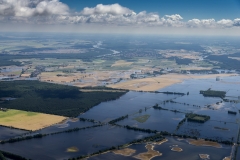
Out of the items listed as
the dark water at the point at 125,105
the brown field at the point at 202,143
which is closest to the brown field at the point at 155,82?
the dark water at the point at 125,105

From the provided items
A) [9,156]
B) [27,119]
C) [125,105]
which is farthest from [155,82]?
[9,156]

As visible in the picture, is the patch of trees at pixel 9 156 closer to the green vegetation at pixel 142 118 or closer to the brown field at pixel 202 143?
the green vegetation at pixel 142 118

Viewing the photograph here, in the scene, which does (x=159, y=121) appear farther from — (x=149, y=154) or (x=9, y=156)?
(x=9, y=156)

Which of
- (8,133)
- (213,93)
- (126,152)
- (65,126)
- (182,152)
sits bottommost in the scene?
(126,152)

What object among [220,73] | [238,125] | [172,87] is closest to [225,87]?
[172,87]

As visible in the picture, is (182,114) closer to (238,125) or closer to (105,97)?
(238,125)

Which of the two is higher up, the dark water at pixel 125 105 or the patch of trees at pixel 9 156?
the dark water at pixel 125 105
